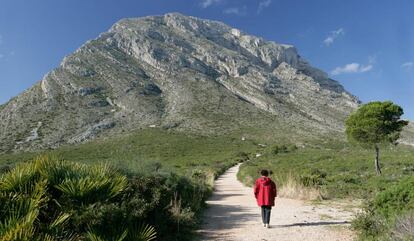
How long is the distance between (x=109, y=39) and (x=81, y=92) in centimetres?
5131

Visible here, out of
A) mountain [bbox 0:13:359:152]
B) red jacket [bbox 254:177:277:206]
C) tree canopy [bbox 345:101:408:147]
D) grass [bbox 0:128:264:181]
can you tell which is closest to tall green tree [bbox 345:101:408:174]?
tree canopy [bbox 345:101:408:147]

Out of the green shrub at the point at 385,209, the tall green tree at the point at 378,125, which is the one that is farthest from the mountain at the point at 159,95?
the green shrub at the point at 385,209

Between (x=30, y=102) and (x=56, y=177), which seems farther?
(x=30, y=102)

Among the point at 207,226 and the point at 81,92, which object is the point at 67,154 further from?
the point at 207,226

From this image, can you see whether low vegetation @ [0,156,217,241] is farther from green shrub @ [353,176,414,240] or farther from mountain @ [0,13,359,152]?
mountain @ [0,13,359,152]

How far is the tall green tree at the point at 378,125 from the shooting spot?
2930 cm

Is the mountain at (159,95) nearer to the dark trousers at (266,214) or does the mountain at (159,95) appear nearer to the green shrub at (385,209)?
the dark trousers at (266,214)

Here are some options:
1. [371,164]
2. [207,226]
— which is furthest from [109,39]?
[207,226]

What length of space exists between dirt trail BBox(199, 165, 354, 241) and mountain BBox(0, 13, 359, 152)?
233 ft

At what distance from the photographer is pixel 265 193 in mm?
11219

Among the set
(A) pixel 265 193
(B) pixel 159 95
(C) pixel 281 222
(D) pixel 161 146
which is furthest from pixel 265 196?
(B) pixel 159 95

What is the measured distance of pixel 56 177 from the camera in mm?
7496

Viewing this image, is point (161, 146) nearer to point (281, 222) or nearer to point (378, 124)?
point (378, 124)

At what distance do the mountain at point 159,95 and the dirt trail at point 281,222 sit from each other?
70927 mm
